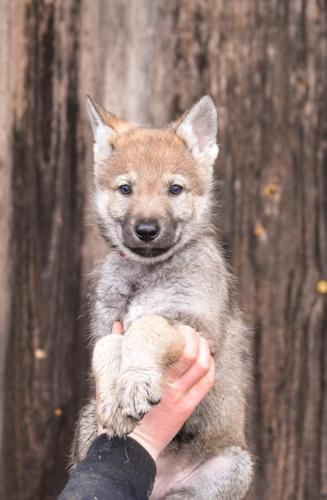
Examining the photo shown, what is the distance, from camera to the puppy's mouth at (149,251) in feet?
11.5

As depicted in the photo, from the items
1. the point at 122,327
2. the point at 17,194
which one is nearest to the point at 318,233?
the point at 122,327

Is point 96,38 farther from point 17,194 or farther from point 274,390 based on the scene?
point 274,390

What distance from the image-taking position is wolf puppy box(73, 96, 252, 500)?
3393 millimetres

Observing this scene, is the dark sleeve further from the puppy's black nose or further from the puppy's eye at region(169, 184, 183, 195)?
the puppy's eye at region(169, 184, 183, 195)

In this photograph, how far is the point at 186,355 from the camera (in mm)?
3039

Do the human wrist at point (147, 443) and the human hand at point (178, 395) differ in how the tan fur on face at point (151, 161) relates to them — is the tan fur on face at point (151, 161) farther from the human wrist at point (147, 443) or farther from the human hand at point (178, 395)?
the human wrist at point (147, 443)

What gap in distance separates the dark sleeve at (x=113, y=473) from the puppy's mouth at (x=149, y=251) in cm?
102

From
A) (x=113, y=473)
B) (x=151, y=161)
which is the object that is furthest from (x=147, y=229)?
(x=113, y=473)

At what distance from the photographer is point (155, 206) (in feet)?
11.4

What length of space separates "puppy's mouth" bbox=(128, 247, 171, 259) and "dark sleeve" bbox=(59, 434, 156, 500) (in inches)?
40.3

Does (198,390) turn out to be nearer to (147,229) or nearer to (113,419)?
(113,419)

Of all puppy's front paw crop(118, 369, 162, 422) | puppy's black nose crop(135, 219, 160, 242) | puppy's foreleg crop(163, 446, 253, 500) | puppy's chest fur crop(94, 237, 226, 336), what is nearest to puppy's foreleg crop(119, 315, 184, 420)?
puppy's front paw crop(118, 369, 162, 422)

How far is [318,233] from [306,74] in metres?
0.99

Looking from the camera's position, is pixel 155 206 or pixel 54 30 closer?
pixel 155 206
